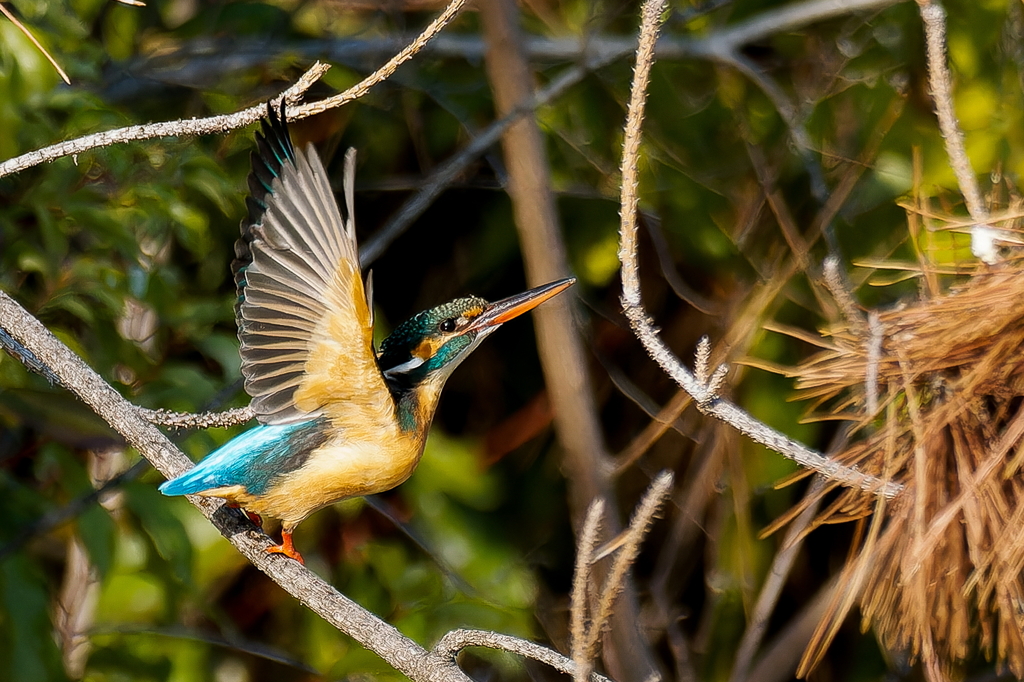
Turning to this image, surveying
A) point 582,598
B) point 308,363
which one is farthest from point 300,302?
point 582,598

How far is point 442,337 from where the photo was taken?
2.09 metres

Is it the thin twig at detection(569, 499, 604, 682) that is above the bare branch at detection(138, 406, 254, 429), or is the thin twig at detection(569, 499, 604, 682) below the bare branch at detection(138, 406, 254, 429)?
below

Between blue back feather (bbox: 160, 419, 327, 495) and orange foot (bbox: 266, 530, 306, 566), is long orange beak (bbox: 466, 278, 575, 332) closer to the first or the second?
blue back feather (bbox: 160, 419, 327, 495)

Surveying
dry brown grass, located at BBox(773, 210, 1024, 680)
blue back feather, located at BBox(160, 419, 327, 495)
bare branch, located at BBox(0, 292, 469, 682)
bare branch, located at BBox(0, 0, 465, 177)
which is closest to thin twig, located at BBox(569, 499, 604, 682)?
bare branch, located at BBox(0, 292, 469, 682)

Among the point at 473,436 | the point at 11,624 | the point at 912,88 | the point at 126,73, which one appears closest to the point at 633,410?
the point at 473,436

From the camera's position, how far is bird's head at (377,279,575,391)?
6.75 ft

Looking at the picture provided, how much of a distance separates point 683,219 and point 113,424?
5.70 ft

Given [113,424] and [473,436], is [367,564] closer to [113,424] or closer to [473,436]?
[473,436]

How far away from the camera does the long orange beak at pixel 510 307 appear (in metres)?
2.02

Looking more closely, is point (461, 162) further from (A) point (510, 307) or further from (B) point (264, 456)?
(B) point (264, 456)

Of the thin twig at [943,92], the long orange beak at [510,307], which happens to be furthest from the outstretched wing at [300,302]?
the thin twig at [943,92]

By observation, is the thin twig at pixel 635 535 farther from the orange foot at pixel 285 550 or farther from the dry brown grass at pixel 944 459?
the orange foot at pixel 285 550

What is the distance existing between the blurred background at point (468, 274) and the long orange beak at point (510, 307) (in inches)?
21.6

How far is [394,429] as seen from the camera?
1.85 meters
